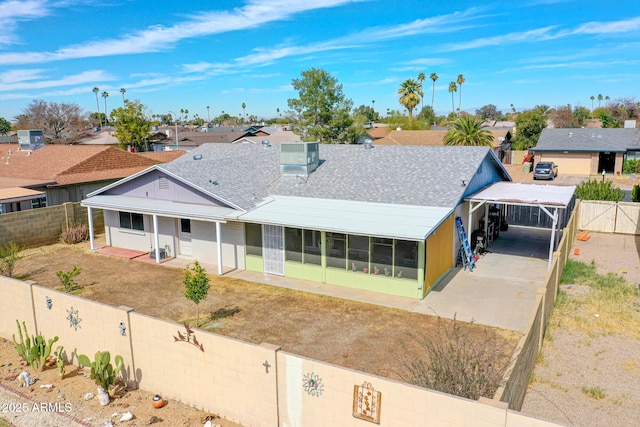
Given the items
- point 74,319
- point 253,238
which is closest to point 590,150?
point 253,238

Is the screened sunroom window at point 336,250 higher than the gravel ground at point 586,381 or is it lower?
higher

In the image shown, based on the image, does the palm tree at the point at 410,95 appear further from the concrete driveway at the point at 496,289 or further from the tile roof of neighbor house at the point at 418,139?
the concrete driveway at the point at 496,289

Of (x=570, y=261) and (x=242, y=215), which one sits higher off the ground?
(x=242, y=215)

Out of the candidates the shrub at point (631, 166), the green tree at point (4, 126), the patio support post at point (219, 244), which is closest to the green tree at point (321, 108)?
the shrub at point (631, 166)

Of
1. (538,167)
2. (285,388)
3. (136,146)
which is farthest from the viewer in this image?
(136,146)

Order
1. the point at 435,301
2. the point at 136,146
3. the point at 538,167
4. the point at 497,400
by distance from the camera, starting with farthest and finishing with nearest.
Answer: the point at 136,146, the point at 538,167, the point at 435,301, the point at 497,400

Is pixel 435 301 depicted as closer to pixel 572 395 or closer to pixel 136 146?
pixel 572 395

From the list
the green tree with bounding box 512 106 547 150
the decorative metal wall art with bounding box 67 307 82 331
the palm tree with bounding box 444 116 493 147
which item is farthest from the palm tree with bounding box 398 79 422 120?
the decorative metal wall art with bounding box 67 307 82 331

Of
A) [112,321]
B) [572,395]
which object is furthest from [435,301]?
[112,321]
